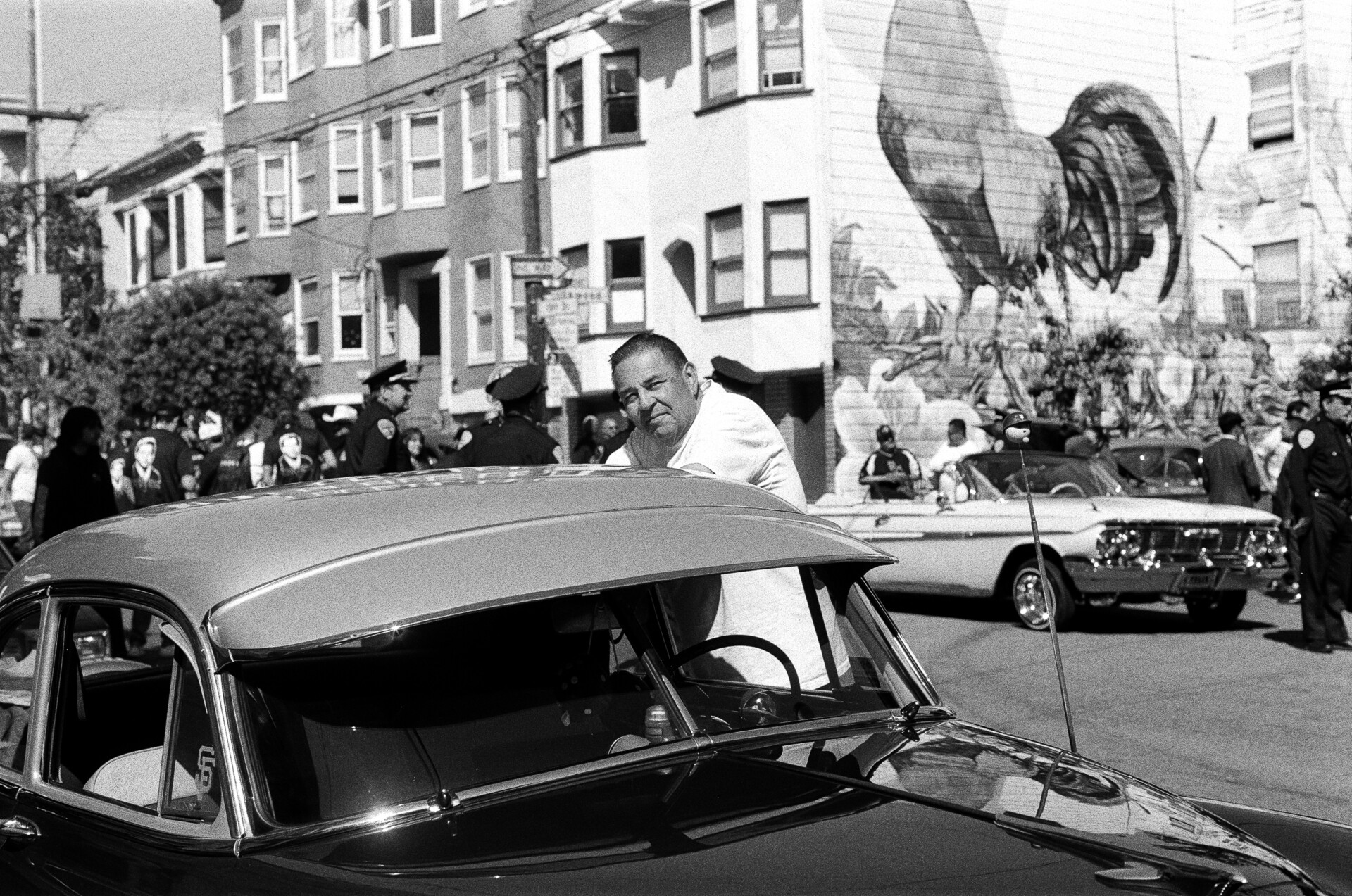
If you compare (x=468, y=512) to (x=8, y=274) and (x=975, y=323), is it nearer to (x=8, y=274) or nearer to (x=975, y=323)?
(x=975, y=323)

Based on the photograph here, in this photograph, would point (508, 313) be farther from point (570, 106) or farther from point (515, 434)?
point (515, 434)

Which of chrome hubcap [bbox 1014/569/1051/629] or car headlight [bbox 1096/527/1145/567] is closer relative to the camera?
car headlight [bbox 1096/527/1145/567]

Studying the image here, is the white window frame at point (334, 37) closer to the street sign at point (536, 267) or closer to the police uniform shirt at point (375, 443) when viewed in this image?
the street sign at point (536, 267)

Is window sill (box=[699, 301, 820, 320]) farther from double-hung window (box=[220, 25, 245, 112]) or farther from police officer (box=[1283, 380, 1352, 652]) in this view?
double-hung window (box=[220, 25, 245, 112])

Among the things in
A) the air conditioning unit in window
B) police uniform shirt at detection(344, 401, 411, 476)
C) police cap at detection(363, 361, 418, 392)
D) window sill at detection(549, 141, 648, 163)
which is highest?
the air conditioning unit in window

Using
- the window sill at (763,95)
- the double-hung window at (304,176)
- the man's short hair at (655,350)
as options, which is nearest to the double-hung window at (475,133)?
the double-hung window at (304,176)

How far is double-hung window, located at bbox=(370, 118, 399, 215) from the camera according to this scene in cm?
3638

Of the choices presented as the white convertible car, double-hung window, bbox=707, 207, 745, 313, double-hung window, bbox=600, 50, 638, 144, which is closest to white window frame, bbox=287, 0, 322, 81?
double-hung window, bbox=600, 50, 638, 144

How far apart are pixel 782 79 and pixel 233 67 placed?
18.4 metres

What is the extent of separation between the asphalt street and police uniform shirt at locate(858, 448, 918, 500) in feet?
6.82

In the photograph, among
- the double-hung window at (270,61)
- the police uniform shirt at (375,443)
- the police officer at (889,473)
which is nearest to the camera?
the police uniform shirt at (375,443)

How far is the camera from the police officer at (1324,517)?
1267 centimetres

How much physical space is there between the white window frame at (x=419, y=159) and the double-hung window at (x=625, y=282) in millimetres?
6051

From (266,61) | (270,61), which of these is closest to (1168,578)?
(270,61)
